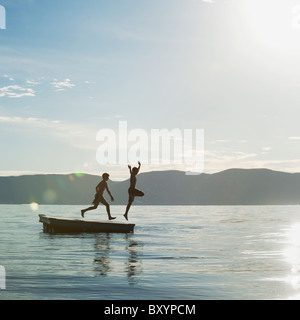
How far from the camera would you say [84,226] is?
108 feet

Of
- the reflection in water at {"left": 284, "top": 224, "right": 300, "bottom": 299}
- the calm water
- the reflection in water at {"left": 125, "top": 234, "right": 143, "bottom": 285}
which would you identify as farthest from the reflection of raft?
the reflection in water at {"left": 284, "top": 224, "right": 300, "bottom": 299}

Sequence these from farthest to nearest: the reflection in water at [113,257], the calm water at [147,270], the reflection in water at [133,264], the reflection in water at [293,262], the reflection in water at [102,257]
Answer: the reflection in water at [102,257]
the reflection in water at [113,257]
the reflection in water at [133,264]
the reflection in water at [293,262]
the calm water at [147,270]

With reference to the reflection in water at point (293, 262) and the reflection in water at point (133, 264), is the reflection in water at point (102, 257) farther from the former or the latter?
the reflection in water at point (293, 262)

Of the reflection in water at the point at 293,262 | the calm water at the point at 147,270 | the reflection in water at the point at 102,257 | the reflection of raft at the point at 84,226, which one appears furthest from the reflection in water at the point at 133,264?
the reflection of raft at the point at 84,226

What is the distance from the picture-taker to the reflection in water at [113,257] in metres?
16.4

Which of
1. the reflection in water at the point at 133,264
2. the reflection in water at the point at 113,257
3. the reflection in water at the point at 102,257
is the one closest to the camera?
the reflection in water at the point at 133,264

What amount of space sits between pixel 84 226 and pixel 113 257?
1238 cm

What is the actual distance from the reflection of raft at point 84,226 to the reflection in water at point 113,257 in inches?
75.2

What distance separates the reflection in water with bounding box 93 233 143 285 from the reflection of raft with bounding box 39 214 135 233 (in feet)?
6.27

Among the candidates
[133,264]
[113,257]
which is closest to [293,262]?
[133,264]

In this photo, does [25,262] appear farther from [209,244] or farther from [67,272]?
[209,244]

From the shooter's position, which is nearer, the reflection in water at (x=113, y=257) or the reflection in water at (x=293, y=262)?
the reflection in water at (x=293, y=262)

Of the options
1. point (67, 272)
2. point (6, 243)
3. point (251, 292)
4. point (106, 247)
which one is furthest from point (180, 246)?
point (251, 292)
